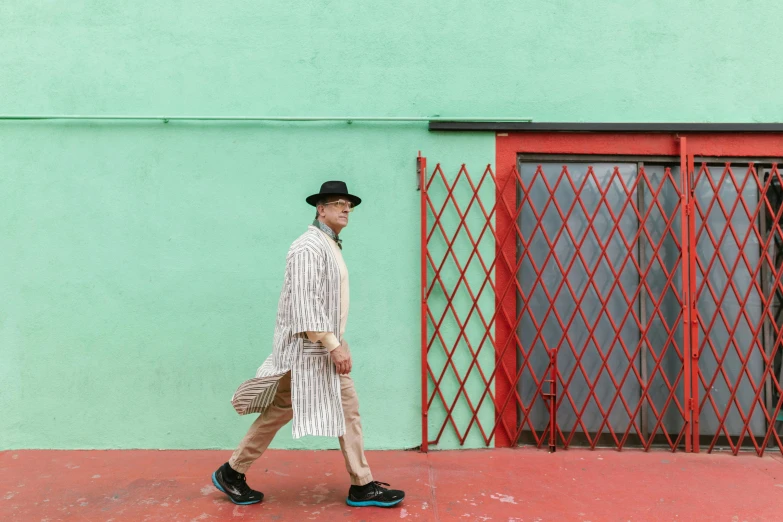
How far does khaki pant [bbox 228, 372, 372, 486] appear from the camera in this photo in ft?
10.6

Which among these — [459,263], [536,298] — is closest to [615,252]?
[536,298]

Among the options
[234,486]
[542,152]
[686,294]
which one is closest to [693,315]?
[686,294]

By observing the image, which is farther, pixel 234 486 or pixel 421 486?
pixel 421 486

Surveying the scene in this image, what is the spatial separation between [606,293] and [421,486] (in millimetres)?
1879

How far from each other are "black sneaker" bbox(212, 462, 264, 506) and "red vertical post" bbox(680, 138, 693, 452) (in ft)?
9.34

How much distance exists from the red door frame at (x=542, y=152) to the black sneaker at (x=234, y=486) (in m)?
1.76

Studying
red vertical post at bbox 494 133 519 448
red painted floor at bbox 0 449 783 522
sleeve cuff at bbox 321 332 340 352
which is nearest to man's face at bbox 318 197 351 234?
sleeve cuff at bbox 321 332 340 352

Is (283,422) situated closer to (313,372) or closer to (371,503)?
(313,372)

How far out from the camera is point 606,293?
4.39m

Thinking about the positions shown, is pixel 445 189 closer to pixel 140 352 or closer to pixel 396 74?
pixel 396 74

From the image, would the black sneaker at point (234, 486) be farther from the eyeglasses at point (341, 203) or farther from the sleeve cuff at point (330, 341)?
the eyeglasses at point (341, 203)

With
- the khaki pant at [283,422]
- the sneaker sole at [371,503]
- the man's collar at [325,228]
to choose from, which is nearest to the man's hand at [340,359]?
the khaki pant at [283,422]

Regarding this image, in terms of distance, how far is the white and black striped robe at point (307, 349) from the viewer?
3086 millimetres

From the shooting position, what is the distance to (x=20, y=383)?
429 cm
